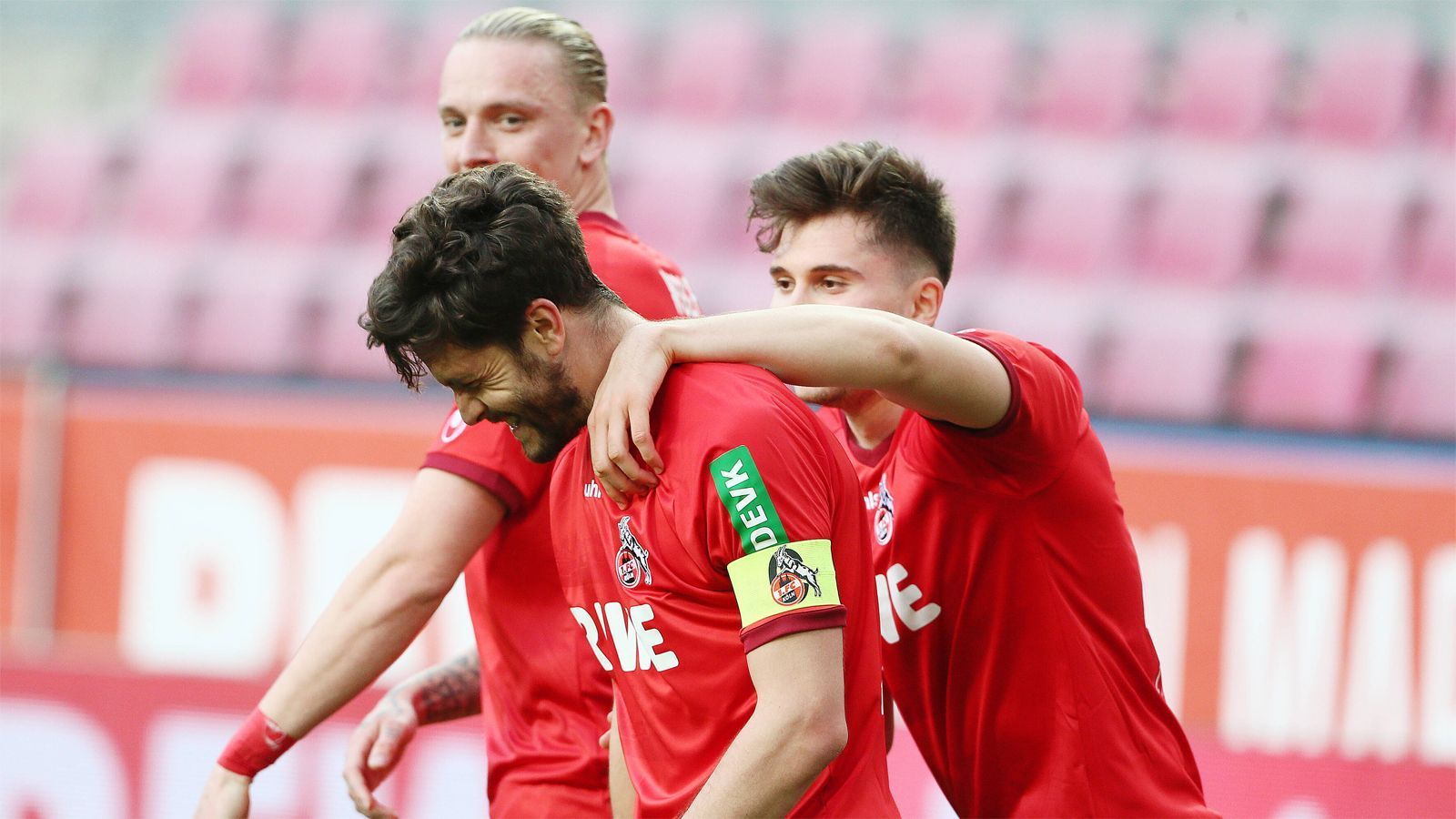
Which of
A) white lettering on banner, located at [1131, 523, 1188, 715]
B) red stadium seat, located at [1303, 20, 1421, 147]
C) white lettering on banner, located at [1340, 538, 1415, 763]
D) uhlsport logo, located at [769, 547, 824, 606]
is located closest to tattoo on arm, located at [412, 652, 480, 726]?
uhlsport logo, located at [769, 547, 824, 606]

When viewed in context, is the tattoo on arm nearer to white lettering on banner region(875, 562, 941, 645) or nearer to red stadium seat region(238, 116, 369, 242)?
white lettering on banner region(875, 562, 941, 645)

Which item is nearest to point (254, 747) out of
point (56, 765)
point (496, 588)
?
point (496, 588)

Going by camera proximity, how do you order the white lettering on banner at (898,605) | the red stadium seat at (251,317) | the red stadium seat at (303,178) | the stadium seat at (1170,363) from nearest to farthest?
1. the white lettering on banner at (898,605)
2. the stadium seat at (1170,363)
3. the red stadium seat at (251,317)
4. the red stadium seat at (303,178)

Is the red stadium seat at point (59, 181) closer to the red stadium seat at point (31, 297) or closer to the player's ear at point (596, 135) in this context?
the red stadium seat at point (31, 297)

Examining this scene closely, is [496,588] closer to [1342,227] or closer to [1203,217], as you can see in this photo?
[1203,217]

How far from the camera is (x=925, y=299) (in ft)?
7.47

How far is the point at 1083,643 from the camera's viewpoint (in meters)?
2.04

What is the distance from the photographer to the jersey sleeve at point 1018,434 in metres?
1.86

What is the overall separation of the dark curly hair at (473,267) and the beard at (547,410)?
44mm

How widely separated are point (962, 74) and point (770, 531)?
5571 mm

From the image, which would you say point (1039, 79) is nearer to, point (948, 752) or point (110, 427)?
point (110, 427)

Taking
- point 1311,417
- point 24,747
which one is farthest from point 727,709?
point 1311,417

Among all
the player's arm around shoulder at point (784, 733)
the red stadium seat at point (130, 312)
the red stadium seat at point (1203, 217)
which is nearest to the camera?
the player's arm around shoulder at point (784, 733)

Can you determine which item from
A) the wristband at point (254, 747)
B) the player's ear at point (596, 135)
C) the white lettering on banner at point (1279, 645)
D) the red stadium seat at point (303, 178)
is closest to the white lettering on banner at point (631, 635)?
the wristband at point (254, 747)
